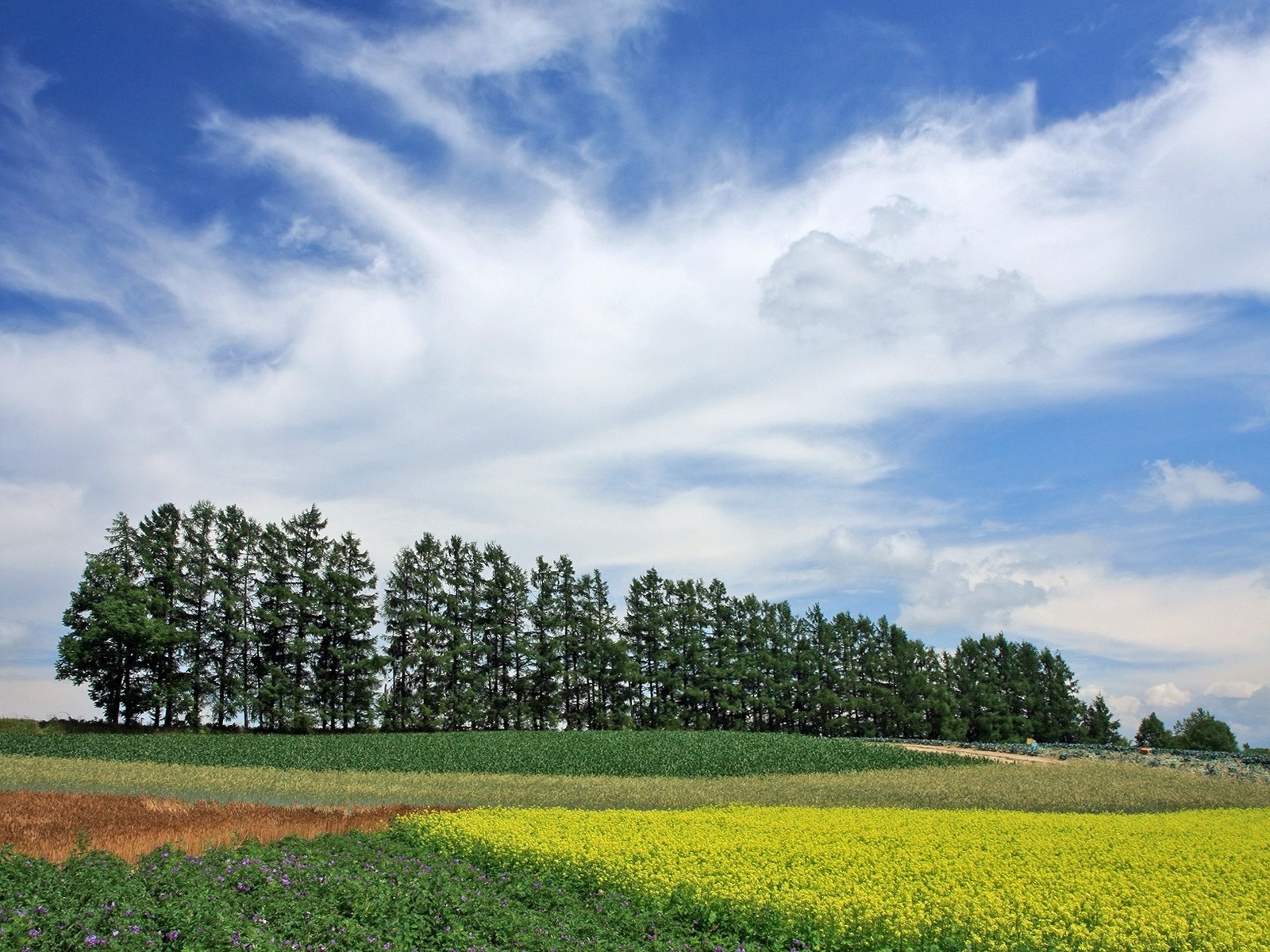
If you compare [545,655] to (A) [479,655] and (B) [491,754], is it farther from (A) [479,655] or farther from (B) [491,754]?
(B) [491,754]

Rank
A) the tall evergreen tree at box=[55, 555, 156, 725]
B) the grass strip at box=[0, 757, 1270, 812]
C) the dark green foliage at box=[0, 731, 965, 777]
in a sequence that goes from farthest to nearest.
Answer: the tall evergreen tree at box=[55, 555, 156, 725]
the dark green foliage at box=[0, 731, 965, 777]
the grass strip at box=[0, 757, 1270, 812]

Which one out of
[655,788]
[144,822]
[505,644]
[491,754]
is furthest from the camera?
[505,644]

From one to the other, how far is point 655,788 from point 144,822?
14.7 m

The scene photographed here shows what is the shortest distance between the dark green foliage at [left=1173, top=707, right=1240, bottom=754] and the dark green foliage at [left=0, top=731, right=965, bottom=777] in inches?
1900

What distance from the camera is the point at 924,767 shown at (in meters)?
37.7

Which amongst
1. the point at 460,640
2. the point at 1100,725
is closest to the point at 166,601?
the point at 460,640

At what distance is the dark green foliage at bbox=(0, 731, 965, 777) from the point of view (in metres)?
36.8

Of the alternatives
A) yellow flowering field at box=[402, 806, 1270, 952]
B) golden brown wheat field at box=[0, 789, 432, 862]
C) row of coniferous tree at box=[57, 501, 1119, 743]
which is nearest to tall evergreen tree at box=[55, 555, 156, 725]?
row of coniferous tree at box=[57, 501, 1119, 743]

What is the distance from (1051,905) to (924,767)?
30131mm

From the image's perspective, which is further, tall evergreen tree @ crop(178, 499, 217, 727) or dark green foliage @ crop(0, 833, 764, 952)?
tall evergreen tree @ crop(178, 499, 217, 727)

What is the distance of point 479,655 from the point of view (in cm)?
5916

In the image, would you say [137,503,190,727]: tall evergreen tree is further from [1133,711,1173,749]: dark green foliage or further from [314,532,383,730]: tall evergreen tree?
[1133,711,1173,749]: dark green foliage

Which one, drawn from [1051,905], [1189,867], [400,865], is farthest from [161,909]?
[1189,867]

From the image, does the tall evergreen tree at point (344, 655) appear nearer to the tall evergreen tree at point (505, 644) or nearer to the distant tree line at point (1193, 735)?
the tall evergreen tree at point (505, 644)
